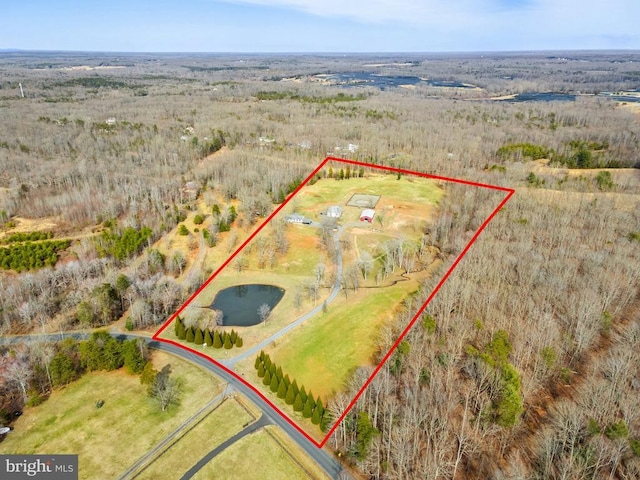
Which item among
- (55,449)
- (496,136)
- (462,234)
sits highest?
(496,136)

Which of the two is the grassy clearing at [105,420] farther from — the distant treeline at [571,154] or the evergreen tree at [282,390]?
the distant treeline at [571,154]

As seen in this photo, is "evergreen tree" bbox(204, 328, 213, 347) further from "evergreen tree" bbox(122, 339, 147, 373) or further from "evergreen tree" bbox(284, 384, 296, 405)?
"evergreen tree" bbox(284, 384, 296, 405)

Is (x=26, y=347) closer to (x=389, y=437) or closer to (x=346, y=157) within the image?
(x=389, y=437)

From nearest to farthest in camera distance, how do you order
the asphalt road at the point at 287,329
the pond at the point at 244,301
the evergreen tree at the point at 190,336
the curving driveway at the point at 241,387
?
1. the curving driveway at the point at 241,387
2. the asphalt road at the point at 287,329
3. the evergreen tree at the point at 190,336
4. the pond at the point at 244,301

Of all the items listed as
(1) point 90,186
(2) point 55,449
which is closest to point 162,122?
(1) point 90,186
